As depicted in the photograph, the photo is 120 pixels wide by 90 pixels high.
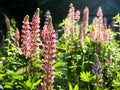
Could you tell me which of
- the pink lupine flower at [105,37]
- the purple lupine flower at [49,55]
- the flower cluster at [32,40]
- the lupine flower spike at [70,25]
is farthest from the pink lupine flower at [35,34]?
the lupine flower spike at [70,25]

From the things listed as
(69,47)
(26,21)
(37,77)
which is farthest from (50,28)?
(69,47)

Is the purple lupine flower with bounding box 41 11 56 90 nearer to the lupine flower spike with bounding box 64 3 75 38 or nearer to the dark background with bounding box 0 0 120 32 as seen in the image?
the lupine flower spike with bounding box 64 3 75 38

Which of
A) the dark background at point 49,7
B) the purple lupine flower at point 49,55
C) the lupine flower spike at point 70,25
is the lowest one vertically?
the purple lupine flower at point 49,55

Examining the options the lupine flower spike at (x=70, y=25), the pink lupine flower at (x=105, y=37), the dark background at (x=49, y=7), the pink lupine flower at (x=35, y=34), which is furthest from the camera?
the dark background at (x=49, y=7)

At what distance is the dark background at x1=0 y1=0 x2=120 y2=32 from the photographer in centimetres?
1694

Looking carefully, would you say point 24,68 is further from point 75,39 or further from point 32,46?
point 75,39

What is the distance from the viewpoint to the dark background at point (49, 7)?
55.6ft

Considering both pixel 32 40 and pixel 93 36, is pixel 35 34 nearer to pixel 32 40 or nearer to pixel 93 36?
pixel 32 40

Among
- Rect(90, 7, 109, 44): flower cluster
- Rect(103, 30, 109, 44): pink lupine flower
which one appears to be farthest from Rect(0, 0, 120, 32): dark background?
Rect(103, 30, 109, 44): pink lupine flower

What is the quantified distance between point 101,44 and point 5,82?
2340 mm

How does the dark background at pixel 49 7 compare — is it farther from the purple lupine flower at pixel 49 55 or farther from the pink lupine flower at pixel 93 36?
the purple lupine flower at pixel 49 55

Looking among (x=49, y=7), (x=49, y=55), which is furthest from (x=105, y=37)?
(x=49, y=7)

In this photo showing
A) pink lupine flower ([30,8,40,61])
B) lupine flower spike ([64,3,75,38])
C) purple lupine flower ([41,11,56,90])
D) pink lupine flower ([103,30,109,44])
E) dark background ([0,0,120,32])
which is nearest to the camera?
purple lupine flower ([41,11,56,90])

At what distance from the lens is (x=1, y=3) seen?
674 inches
